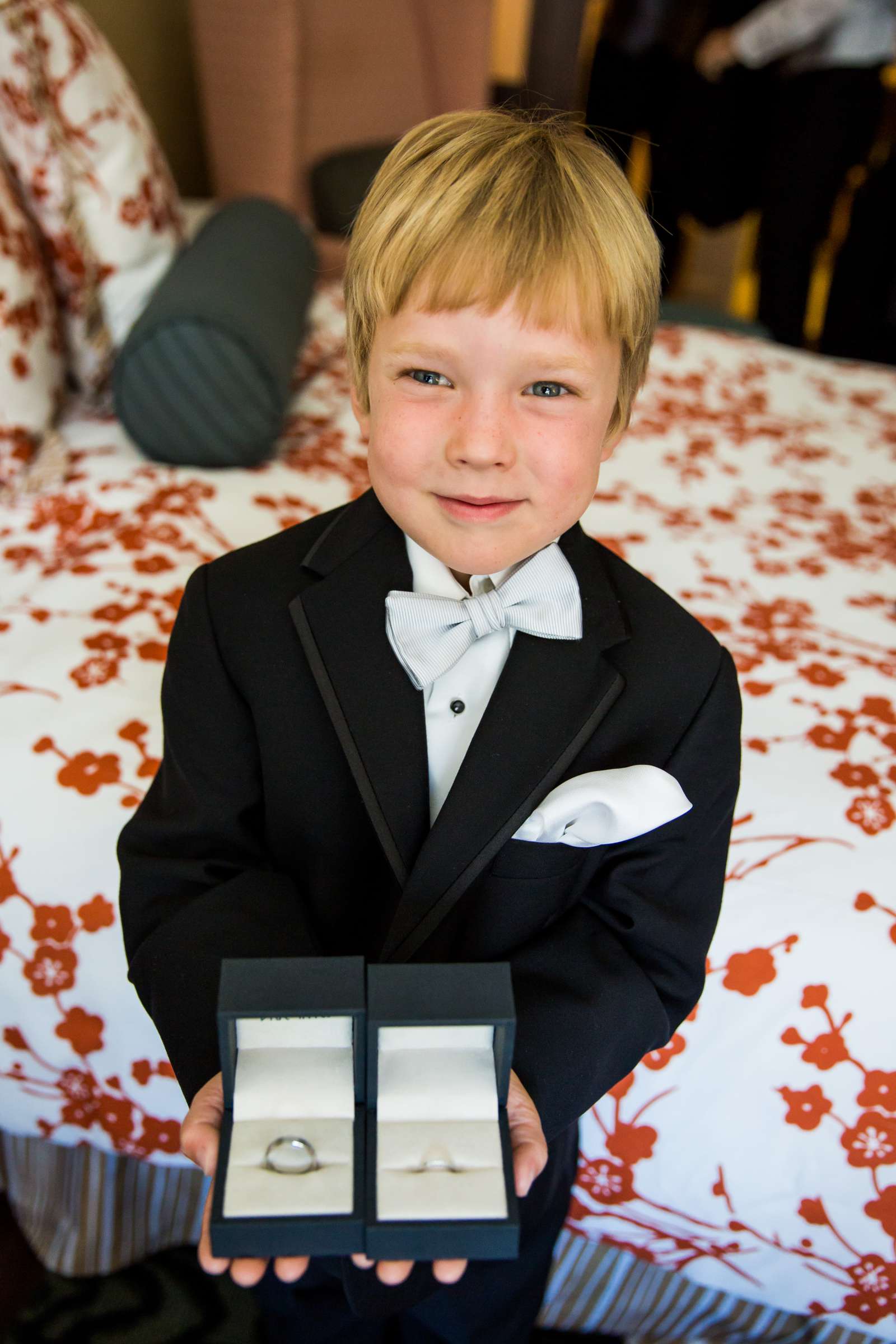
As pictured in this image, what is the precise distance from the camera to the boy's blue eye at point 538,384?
66 centimetres

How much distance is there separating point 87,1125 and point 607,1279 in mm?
521

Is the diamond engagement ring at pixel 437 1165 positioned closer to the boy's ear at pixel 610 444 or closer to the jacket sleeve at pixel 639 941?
the jacket sleeve at pixel 639 941

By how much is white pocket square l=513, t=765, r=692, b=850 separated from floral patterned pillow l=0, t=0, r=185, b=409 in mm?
1039

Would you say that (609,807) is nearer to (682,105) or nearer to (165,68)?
(165,68)

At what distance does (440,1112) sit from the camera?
0.58 meters

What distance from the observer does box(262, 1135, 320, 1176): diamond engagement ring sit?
0.56m

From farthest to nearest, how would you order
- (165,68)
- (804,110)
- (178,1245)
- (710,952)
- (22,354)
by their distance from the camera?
(804,110) → (165,68) → (22,354) → (178,1245) → (710,952)

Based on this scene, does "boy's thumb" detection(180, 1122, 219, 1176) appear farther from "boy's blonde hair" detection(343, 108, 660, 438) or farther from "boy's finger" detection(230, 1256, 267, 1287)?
"boy's blonde hair" detection(343, 108, 660, 438)

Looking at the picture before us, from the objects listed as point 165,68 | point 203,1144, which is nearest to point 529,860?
point 203,1144

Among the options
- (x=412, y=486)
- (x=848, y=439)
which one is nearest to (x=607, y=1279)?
(x=412, y=486)

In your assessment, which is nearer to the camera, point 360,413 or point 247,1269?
point 247,1269

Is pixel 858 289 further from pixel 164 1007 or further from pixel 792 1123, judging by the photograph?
pixel 164 1007

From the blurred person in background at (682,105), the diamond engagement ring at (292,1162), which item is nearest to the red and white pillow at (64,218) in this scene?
the diamond engagement ring at (292,1162)

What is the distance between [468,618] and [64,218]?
1.00 meters
